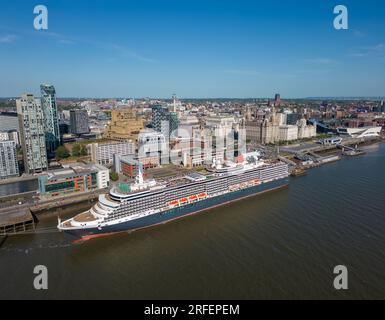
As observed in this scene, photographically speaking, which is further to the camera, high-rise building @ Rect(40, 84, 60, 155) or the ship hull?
high-rise building @ Rect(40, 84, 60, 155)

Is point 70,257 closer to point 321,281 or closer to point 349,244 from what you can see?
point 321,281

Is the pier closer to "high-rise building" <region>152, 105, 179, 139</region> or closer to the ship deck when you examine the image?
the ship deck

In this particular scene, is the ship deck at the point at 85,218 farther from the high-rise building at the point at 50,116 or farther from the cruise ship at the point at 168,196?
the high-rise building at the point at 50,116

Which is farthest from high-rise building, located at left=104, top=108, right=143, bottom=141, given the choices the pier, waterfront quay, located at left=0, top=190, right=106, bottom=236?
the pier

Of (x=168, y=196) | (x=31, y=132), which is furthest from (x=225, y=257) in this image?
(x=31, y=132)
